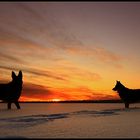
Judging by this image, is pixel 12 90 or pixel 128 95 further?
pixel 128 95

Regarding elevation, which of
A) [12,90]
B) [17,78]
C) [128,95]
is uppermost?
[17,78]

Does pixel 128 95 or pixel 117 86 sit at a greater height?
pixel 117 86

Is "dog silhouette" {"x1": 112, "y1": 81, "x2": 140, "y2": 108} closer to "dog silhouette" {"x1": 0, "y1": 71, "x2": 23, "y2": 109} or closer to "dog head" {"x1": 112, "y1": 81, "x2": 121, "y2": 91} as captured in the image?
"dog head" {"x1": 112, "y1": 81, "x2": 121, "y2": 91}

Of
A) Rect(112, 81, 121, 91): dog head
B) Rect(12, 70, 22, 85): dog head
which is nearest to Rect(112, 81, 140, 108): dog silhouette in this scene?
Rect(112, 81, 121, 91): dog head

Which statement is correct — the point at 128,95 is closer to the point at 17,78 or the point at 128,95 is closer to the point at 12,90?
the point at 17,78

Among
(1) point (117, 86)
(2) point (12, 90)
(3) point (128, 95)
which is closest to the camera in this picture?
(2) point (12, 90)

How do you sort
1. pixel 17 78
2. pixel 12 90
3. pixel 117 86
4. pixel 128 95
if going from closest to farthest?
pixel 12 90 < pixel 17 78 < pixel 128 95 < pixel 117 86

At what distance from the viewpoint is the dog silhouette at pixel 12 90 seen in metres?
21.1

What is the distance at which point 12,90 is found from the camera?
2150 cm

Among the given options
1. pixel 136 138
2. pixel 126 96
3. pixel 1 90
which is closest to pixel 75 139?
pixel 136 138

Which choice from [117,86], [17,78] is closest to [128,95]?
[117,86]

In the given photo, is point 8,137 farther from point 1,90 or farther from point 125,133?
point 1,90

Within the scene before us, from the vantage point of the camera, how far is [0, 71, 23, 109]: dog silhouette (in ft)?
69.3

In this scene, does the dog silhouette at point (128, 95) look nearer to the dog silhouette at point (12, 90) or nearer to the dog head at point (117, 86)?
the dog head at point (117, 86)
